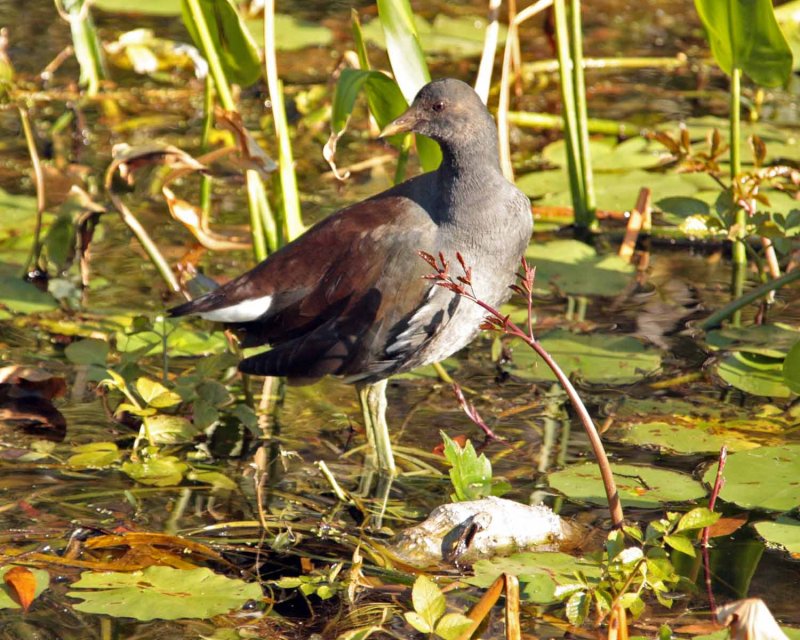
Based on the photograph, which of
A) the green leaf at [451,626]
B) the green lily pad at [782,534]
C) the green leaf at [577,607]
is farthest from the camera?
the green lily pad at [782,534]

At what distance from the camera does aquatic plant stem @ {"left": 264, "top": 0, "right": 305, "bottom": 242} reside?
3354mm

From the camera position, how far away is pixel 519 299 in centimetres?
403

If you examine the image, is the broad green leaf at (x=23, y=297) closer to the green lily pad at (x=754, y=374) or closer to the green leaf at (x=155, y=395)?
the green leaf at (x=155, y=395)

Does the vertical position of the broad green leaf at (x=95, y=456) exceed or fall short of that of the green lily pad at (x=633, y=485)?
it exceeds it

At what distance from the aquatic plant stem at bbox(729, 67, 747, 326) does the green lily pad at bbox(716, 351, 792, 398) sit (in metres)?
0.35

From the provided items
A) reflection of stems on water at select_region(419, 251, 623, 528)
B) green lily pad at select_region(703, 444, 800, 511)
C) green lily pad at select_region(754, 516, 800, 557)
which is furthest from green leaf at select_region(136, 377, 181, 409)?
green lily pad at select_region(754, 516, 800, 557)

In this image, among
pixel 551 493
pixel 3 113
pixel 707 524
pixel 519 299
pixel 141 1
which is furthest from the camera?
pixel 141 1

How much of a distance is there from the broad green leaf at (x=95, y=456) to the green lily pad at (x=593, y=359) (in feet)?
3.74

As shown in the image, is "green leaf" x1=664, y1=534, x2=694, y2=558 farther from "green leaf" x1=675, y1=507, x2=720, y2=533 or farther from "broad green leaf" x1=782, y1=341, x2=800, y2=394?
"broad green leaf" x1=782, y1=341, x2=800, y2=394

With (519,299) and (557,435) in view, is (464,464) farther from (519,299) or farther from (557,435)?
(519,299)

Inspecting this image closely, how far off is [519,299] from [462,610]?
5.83 ft

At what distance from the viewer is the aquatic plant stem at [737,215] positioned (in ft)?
12.0

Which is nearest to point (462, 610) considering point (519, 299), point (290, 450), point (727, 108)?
point (290, 450)

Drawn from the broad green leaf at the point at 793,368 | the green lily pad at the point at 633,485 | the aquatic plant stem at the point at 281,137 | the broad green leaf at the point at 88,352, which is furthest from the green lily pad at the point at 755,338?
the broad green leaf at the point at 88,352
